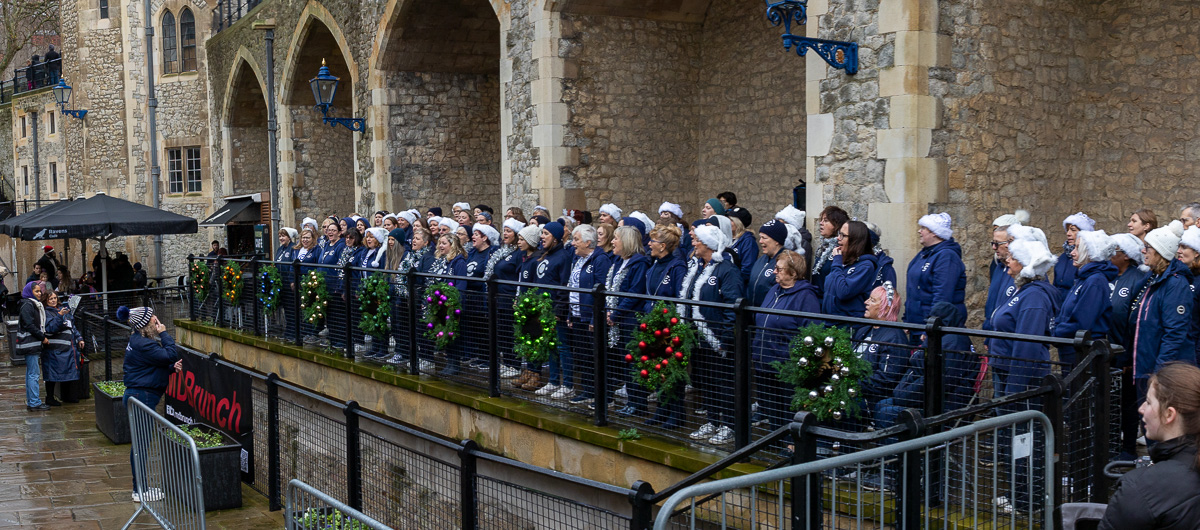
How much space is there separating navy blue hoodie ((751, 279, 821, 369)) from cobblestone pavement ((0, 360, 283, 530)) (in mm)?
4626

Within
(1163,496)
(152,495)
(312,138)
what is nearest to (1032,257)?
(1163,496)

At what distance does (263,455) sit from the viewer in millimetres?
9469

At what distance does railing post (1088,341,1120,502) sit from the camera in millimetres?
4570

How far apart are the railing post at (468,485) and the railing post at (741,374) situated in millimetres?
1688

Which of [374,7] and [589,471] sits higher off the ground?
[374,7]

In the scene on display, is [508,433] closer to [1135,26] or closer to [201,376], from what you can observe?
[201,376]

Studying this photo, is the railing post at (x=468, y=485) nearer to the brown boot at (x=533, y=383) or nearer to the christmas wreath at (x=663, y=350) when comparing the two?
the christmas wreath at (x=663, y=350)

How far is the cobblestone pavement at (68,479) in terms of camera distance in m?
8.82

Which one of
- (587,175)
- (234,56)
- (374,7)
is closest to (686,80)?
(587,175)

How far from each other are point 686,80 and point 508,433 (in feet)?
25.2

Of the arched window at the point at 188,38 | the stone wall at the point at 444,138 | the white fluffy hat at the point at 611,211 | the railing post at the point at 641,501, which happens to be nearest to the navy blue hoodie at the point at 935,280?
the railing post at the point at 641,501

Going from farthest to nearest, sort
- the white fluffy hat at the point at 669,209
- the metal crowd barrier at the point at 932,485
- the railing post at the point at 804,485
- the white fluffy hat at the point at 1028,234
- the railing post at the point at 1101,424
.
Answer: the white fluffy hat at the point at 669,209
the white fluffy hat at the point at 1028,234
the railing post at the point at 1101,424
the railing post at the point at 804,485
the metal crowd barrier at the point at 932,485

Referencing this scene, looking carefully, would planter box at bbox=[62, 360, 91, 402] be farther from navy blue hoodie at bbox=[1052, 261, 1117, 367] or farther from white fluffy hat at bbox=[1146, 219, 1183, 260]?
white fluffy hat at bbox=[1146, 219, 1183, 260]

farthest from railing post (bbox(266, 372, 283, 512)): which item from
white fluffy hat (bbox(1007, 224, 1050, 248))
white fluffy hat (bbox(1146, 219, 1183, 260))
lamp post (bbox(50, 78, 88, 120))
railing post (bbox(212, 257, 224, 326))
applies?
lamp post (bbox(50, 78, 88, 120))
